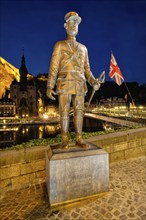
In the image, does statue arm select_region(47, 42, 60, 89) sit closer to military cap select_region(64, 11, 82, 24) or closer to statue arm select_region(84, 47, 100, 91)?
military cap select_region(64, 11, 82, 24)

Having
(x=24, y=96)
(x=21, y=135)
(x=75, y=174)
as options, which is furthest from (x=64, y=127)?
(x=24, y=96)

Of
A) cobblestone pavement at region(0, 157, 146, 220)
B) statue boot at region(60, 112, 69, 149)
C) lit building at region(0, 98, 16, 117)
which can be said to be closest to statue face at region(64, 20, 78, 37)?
statue boot at region(60, 112, 69, 149)

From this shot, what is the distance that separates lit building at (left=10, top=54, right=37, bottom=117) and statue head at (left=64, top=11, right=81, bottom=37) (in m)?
59.6

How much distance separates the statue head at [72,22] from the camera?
338 cm

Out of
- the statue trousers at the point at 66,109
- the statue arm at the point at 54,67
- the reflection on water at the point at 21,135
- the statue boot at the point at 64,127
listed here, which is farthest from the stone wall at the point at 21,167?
the reflection on water at the point at 21,135

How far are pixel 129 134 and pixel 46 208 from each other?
396cm

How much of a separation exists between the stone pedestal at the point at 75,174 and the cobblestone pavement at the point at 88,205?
0.60 ft

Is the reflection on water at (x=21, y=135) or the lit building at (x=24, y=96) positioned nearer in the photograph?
the reflection on water at (x=21, y=135)

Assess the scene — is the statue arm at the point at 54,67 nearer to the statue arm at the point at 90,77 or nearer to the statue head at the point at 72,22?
the statue head at the point at 72,22

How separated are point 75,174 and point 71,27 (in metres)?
3.08

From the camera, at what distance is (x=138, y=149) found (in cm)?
614

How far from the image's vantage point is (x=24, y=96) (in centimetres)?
6309

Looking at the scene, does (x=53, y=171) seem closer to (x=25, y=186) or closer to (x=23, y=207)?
(x=23, y=207)

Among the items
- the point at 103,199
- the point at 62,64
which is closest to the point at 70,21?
the point at 62,64
